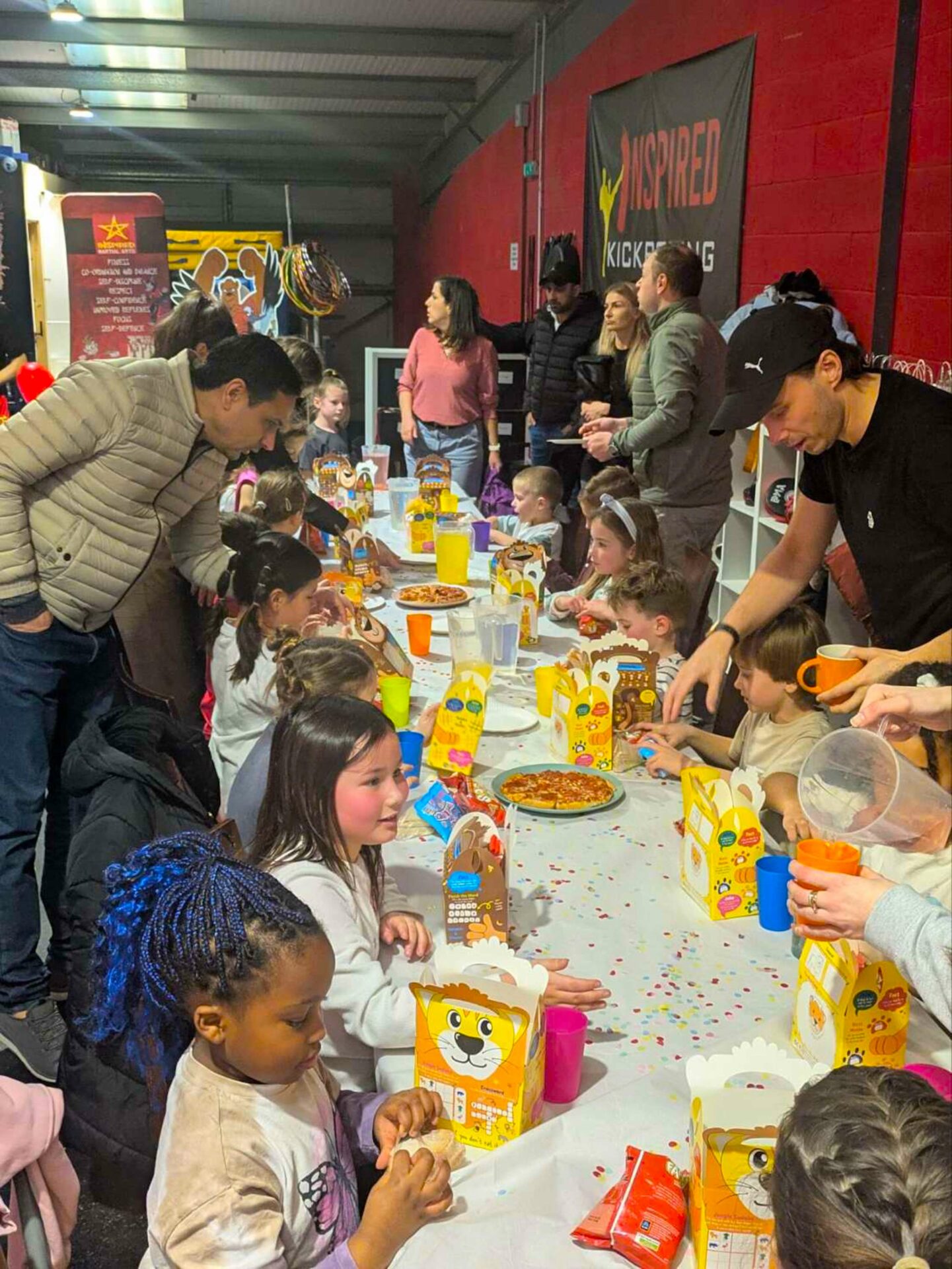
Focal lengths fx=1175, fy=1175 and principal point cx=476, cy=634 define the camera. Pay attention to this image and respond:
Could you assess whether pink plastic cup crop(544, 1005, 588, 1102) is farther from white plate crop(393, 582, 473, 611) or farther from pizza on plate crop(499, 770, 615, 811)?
white plate crop(393, 582, 473, 611)

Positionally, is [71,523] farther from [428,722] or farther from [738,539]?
[738,539]

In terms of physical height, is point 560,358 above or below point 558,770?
above

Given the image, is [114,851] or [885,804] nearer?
[885,804]

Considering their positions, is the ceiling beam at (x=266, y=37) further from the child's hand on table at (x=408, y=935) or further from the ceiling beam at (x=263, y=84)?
the child's hand on table at (x=408, y=935)

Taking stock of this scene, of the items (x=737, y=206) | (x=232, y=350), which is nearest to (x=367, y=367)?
(x=737, y=206)

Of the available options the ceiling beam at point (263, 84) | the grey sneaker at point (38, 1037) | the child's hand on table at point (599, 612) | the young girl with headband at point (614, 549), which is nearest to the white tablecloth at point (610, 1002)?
the grey sneaker at point (38, 1037)

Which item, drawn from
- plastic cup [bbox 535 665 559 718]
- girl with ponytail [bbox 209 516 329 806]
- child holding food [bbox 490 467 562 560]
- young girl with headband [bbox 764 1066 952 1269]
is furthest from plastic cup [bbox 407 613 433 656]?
young girl with headband [bbox 764 1066 952 1269]

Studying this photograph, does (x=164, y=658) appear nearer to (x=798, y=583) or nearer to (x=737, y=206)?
(x=798, y=583)

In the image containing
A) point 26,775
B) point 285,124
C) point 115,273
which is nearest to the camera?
point 26,775

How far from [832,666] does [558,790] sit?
600 mm

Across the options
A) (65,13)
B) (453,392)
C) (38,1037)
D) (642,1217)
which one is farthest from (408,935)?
(65,13)

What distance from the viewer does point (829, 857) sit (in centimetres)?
127

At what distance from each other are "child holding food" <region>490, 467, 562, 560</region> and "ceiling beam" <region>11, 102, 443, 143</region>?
26.3ft

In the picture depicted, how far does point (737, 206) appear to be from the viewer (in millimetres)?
4824
